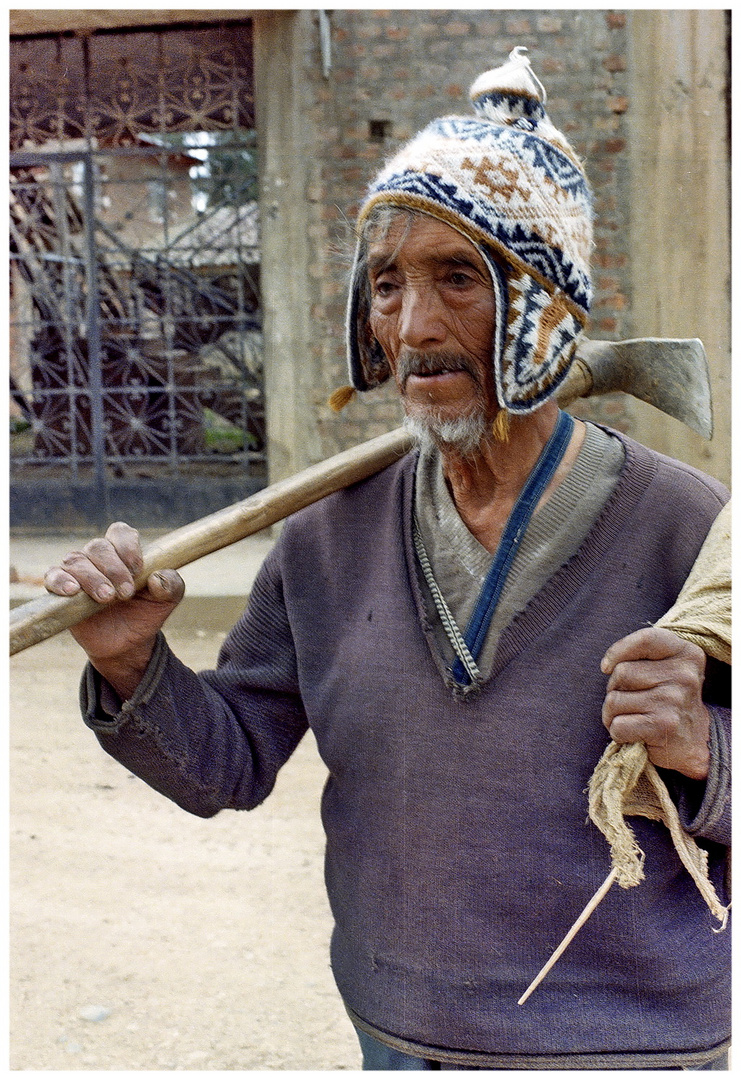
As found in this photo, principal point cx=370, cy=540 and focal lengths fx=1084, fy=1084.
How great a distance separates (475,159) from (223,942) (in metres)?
2.63

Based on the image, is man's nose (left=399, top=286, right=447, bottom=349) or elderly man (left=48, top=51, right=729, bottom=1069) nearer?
elderly man (left=48, top=51, right=729, bottom=1069)

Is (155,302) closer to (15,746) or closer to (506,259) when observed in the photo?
(15,746)

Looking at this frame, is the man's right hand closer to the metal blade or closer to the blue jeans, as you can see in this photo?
the blue jeans

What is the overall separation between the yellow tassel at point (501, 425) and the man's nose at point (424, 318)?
0.47 feet

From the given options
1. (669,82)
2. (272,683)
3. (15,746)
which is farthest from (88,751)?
(669,82)

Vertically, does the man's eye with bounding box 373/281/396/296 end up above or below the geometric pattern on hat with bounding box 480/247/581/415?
above

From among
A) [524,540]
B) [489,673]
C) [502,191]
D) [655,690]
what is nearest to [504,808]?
[489,673]

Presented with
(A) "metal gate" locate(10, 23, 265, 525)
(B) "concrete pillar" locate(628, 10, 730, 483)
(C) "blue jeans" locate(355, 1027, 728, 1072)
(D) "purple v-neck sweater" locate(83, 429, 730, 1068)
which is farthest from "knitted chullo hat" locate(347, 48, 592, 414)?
(A) "metal gate" locate(10, 23, 265, 525)

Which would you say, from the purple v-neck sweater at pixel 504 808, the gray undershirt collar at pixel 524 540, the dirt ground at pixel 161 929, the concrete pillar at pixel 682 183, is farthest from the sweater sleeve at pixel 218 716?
the concrete pillar at pixel 682 183

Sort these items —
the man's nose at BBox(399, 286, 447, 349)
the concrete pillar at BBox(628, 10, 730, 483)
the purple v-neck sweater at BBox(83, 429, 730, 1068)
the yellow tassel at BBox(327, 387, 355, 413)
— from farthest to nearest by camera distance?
1. the concrete pillar at BBox(628, 10, 730, 483)
2. the yellow tassel at BBox(327, 387, 355, 413)
3. the man's nose at BBox(399, 286, 447, 349)
4. the purple v-neck sweater at BBox(83, 429, 730, 1068)

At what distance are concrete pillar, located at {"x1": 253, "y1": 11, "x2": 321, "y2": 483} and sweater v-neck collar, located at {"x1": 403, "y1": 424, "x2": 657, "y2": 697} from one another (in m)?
5.10

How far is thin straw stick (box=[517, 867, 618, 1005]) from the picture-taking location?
1429 millimetres

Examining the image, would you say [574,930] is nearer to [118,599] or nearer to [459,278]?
[118,599]
